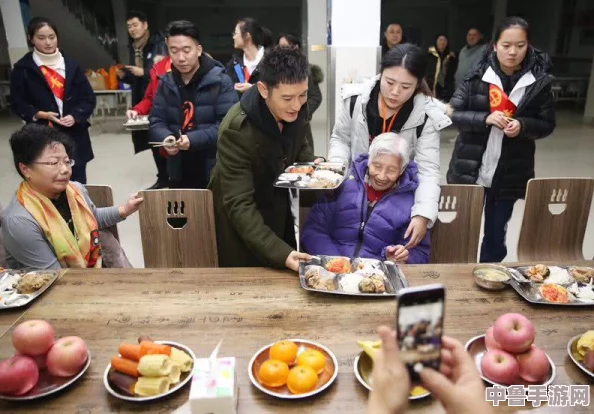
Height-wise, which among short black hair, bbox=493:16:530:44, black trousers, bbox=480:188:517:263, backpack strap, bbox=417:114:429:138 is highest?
short black hair, bbox=493:16:530:44

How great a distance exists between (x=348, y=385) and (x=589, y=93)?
27.3ft

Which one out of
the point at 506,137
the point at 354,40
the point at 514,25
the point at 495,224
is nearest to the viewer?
the point at 514,25

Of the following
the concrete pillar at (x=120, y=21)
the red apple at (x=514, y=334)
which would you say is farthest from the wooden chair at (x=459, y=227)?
the concrete pillar at (x=120, y=21)

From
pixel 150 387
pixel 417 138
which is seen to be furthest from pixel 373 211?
pixel 150 387

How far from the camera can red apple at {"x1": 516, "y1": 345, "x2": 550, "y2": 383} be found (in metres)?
1.05

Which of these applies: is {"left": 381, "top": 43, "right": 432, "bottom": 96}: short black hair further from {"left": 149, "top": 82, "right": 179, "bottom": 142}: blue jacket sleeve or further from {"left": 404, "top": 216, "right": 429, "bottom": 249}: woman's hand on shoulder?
{"left": 149, "top": 82, "right": 179, "bottom": 142}: blue jacket sleeve

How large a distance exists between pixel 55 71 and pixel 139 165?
7.72ft

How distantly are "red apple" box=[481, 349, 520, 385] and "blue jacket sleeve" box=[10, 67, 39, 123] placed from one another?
3.28m

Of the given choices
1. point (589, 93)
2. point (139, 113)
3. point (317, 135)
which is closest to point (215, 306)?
point (139, 113)

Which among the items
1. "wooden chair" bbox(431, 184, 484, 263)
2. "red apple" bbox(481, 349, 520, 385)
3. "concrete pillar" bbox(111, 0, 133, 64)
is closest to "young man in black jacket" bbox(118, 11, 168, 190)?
"wooden chair" bbox(431, 184, 484, 263)

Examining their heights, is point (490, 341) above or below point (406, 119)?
below

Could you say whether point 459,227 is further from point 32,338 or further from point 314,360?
point 32,338

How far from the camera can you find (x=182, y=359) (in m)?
1.11

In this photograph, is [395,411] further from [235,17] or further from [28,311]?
[235,17]
